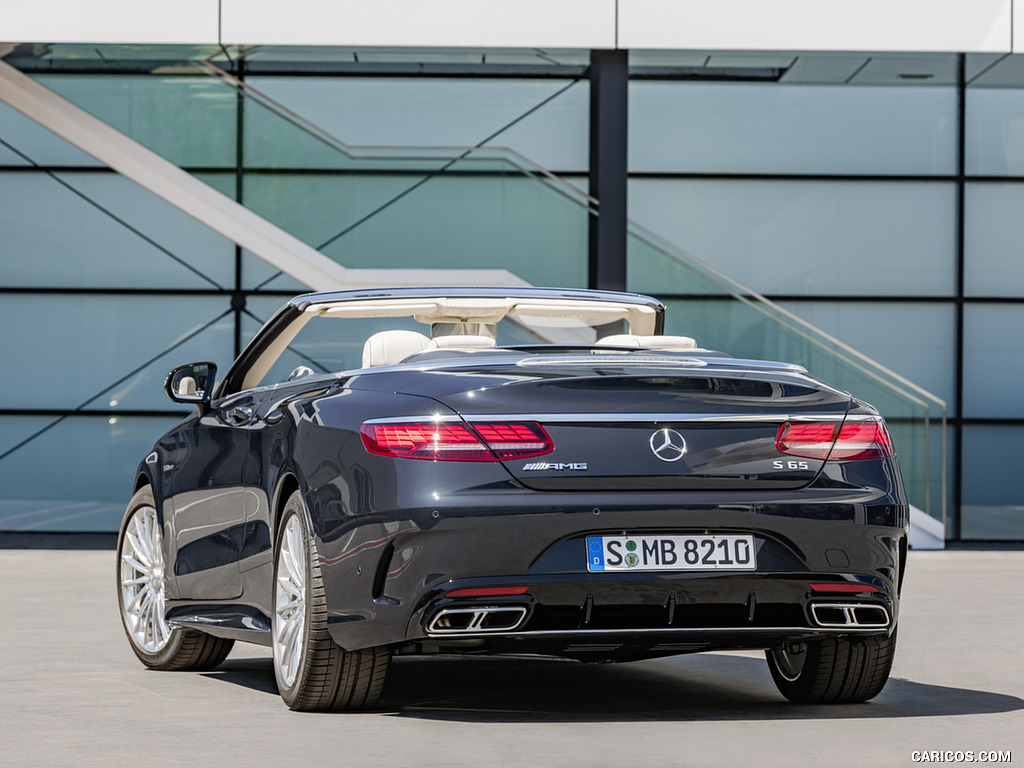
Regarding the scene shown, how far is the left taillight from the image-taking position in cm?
479

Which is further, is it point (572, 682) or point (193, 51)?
point (193, 51)

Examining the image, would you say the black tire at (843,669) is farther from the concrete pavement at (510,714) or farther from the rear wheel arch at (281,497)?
the rear wheel arch at (281,497)

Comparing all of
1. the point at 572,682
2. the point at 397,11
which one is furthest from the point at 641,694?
the point at 397,11

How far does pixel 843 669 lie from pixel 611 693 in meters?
0.85

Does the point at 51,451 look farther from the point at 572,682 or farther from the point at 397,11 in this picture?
the point at 572,682

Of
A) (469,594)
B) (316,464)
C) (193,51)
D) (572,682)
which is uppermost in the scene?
(193,51)

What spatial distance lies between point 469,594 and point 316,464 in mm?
720

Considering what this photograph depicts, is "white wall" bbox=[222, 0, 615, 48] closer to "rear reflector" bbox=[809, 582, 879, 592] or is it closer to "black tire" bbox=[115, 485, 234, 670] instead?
"black tire" bbox=[115, 485, 234, 670]

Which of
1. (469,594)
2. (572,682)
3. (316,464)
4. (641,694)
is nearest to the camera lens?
(469,594)

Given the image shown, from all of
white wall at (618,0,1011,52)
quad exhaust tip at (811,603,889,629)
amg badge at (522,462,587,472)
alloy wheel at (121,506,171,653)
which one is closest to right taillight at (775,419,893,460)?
quad exhaust tip at (811,603,889,629)

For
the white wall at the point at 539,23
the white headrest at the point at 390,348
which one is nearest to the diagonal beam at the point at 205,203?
the white wall at the point at 539,23

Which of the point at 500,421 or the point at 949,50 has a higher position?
the point at 949,50

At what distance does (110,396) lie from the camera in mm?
22062

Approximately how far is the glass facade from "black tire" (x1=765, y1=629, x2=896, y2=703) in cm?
1557
